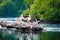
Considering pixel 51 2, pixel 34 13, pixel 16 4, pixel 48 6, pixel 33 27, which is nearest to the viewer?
pixel 33 27

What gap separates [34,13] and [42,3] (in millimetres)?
4304

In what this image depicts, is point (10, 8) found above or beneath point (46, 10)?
beneath

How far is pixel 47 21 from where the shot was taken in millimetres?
59188

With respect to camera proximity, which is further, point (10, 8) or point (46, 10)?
point (10, 8)

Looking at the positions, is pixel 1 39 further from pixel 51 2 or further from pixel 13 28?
pixel 51 2

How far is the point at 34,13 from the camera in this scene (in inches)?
2509

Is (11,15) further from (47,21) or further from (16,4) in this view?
(47,21)

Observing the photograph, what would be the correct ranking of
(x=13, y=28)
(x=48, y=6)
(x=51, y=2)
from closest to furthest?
(x=13, y=28), (x=51, y=2), (x=48, y=6)

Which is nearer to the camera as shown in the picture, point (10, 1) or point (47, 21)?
point (47, 21)

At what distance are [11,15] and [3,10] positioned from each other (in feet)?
11.8

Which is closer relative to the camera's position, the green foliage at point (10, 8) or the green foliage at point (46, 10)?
the green foliage at point (46, 10)

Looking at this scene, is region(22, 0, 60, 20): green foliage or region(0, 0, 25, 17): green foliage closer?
region(22, 0, 60, 20): green foliage

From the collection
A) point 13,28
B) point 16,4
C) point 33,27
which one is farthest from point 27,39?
point 16,4

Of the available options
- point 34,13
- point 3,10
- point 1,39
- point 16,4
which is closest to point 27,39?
point 1,39
